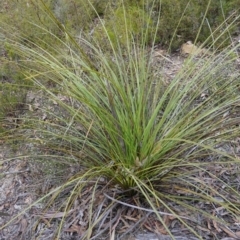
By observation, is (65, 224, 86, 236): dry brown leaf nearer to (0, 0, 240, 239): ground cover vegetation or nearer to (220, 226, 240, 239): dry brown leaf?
(0, 0, 240, 239): ground cover vegetation

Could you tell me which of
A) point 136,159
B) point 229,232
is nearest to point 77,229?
point 136,159

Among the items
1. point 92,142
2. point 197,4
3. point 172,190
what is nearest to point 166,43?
point 197,4

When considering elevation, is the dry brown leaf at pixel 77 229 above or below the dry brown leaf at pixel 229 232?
above

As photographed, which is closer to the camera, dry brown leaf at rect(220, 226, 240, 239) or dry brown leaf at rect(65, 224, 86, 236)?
dry brown leaf at rect(220, 226, 240, 239)

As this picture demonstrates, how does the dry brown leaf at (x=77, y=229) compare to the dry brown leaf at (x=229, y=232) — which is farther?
the dry brown leaf at (x=77, y=229)

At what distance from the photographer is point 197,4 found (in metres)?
2.93

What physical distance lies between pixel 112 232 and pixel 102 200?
0.18 metres

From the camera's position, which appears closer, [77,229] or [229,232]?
[229,232]

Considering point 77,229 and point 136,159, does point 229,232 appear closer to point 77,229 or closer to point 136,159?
point 136,159

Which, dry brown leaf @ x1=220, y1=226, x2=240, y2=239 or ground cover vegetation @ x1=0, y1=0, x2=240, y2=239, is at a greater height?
ground cover vegetation @ x1=0, y1=0, x2=240, y2=239

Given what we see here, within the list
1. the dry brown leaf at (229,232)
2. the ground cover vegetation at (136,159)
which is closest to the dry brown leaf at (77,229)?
the ground cover vegetation at (136,159)

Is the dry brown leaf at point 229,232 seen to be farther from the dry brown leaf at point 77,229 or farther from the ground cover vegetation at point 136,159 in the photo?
the dry brown leaf at point 77,229

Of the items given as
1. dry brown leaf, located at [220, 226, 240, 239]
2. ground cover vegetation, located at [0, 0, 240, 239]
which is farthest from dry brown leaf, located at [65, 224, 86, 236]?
dry brown leaf, located at [220, 226, 240, 239]

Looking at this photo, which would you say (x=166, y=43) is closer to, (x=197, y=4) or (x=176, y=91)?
(x=197, y=4)
